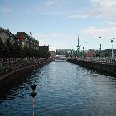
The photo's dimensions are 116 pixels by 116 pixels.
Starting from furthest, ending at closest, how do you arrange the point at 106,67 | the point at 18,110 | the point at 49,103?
the point at 106,67, the point at 49,103, the point at 18,110

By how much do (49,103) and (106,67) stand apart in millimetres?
68572

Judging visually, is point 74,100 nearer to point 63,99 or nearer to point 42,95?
point 63,99

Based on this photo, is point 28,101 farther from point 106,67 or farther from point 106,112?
point 106,67

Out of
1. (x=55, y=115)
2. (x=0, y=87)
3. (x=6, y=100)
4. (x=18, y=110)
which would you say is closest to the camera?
(x=55, y=115)

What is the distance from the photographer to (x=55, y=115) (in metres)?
31.9

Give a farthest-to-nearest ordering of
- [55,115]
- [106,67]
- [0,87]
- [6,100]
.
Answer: [106,67] < [0,87] < [6,100] < [55,115]

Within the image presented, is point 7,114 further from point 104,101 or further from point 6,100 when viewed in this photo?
point 104,101

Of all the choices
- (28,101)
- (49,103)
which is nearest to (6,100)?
(28,101)

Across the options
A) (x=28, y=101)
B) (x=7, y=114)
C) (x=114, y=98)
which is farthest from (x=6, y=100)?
(x=114, y=98)

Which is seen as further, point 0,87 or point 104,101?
point 0,87

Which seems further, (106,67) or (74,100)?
(106,67)

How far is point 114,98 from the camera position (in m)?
43.5

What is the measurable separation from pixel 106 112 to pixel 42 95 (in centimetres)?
1538

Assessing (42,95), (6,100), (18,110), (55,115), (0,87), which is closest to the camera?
(55,115)
